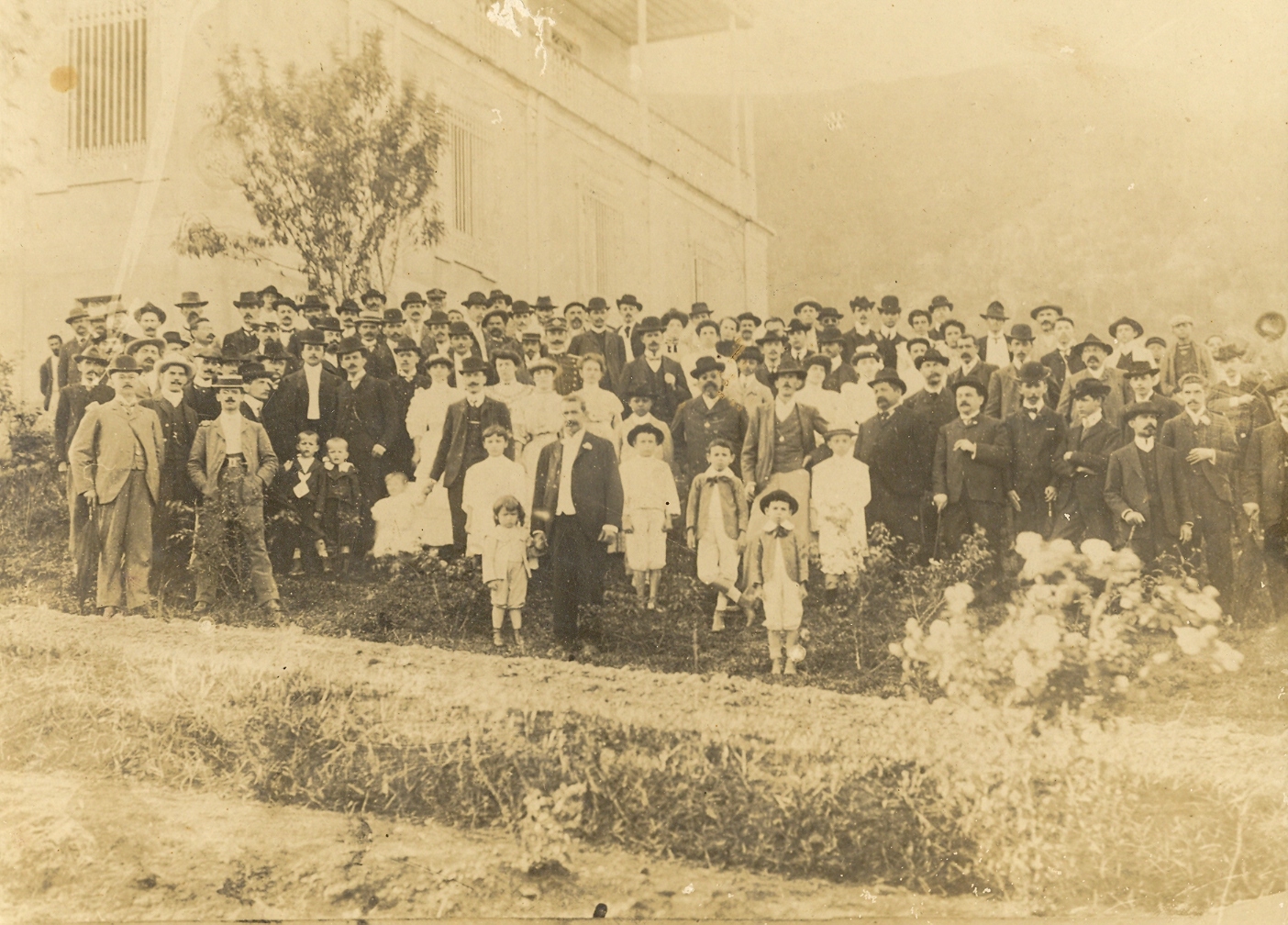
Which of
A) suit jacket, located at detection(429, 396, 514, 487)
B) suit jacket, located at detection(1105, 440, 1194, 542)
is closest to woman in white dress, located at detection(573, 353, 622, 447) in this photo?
suit jacket, located at detection(429, 396, 514, 487)

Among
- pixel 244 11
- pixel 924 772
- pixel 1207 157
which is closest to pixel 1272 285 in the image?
pixel 1207 157

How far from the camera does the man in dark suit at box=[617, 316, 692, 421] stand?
17.3ft

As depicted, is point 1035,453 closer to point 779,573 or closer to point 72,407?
point 779,573

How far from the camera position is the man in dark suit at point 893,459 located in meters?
4.96

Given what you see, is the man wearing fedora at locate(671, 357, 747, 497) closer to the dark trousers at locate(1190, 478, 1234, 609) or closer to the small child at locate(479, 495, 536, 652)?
the small child at locate(479, 495, 536, 652)

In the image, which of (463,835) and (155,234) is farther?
(155,234)

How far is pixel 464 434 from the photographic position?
5.23 m

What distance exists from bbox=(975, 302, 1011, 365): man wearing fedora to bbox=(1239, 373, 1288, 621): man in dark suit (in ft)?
4.13

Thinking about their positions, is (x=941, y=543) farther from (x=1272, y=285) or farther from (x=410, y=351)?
(x=410, y=351)

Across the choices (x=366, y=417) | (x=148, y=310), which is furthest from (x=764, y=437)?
(x=148, y=310)

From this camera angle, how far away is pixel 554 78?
537cm

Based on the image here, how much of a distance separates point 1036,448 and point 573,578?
2.38 meters

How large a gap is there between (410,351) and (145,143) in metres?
1.69

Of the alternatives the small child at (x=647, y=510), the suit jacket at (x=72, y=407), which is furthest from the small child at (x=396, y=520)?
the suit jacket at (x=72, y=407)
